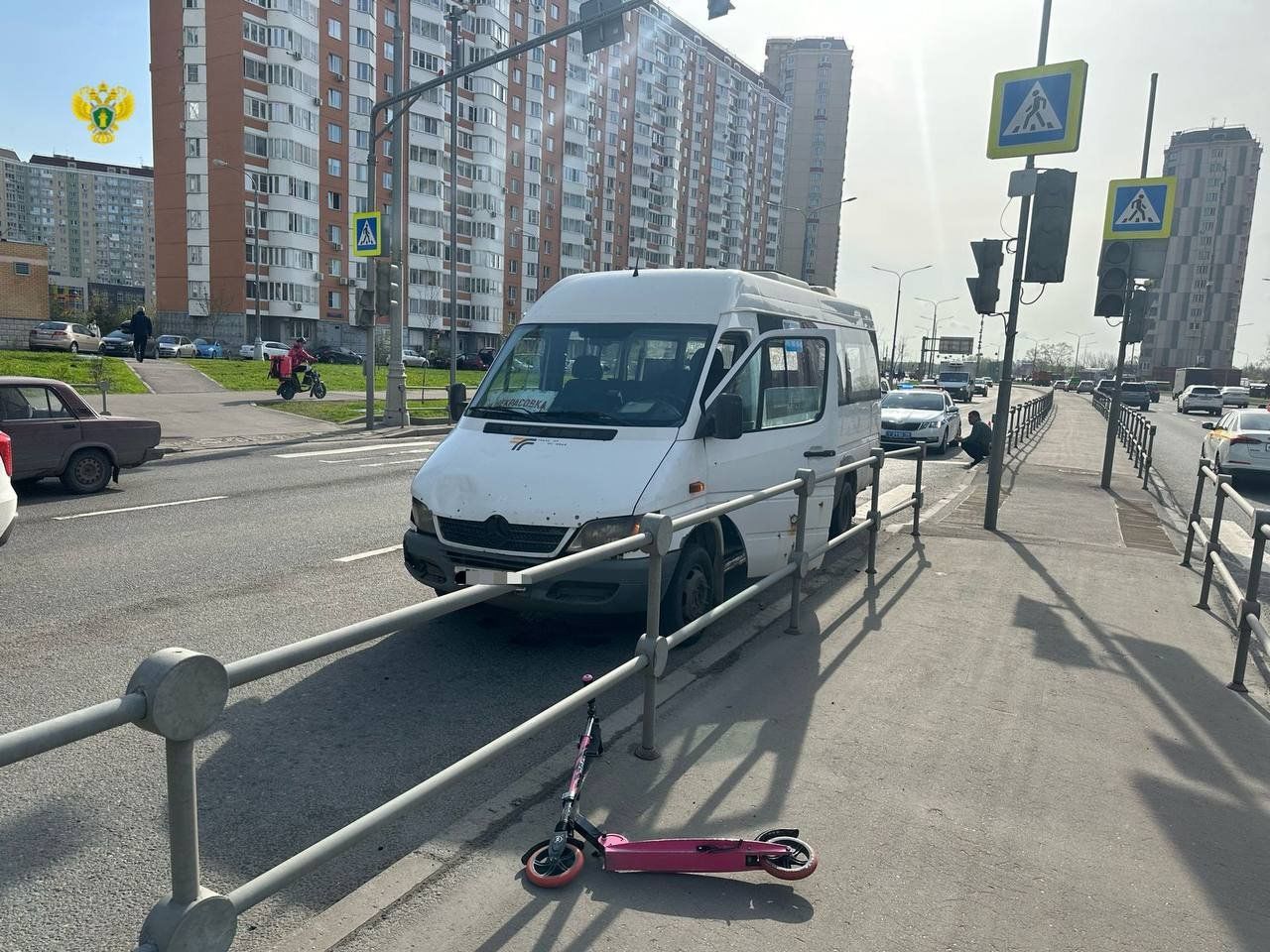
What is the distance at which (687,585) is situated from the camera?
5.28 m

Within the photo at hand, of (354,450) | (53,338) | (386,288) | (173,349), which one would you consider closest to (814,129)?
(173,349)

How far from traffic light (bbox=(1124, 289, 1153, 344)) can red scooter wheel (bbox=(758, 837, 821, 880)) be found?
1329 centimetres

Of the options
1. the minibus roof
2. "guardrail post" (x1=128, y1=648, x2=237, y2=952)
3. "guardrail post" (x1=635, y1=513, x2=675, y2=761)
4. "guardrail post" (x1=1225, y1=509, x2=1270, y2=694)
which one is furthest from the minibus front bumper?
"guardrail post" (x1=1225, y1=509, x2=1270, y2=694)

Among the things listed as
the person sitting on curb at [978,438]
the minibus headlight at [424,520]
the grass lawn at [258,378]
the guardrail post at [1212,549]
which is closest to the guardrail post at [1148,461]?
the person sitting on curb at [978,438]

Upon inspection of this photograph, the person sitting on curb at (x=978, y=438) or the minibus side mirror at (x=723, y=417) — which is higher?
the minibus side mirror at (x=723, y=417)

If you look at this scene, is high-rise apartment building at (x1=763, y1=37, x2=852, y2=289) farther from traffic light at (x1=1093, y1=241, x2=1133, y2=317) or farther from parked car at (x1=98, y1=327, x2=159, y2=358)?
traffic light at (x1=1093, y1=241, x2=1133, y2=317)

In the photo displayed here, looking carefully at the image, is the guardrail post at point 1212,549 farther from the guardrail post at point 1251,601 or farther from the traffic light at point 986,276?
the traffic light at point 986,276

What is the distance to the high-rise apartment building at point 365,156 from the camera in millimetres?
64312

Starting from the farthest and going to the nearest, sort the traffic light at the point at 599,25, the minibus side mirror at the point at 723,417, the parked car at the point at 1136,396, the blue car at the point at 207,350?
the parked car at the point at 1136,396
the blue car at the point at 207,350
the traffic light at the point at 599,25
the minibus side mirror at the point at 723,417

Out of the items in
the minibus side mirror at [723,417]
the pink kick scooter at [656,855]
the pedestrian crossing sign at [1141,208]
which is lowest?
the pink kick scooter at [656,855]

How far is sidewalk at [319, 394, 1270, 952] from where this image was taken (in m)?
2.80

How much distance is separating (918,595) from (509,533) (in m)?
3.59

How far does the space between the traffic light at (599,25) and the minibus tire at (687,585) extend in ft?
31.6

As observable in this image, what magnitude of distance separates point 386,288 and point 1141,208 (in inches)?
572
